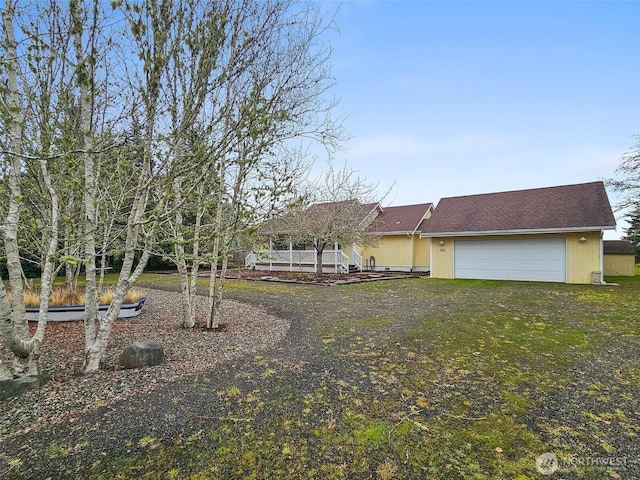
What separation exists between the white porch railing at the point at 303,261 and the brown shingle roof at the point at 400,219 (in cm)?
256

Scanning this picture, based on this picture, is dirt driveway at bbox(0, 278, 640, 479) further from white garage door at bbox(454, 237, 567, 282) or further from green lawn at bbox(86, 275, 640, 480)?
white garage door at bbox(454, 237, 567, 282)

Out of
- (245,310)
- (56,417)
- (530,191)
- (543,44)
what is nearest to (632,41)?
(543,44)

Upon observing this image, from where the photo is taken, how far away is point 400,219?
2009 centimetres

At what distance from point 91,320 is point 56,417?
1230 millimetres

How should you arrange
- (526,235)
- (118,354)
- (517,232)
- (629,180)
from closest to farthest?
(118,354), (517,232), (526,235), (629,180)

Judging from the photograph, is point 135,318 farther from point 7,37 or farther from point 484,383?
point 484,383

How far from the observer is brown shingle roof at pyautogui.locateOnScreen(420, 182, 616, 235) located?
1291cm

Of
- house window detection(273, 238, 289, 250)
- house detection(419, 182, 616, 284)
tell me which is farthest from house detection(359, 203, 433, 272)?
house window detection(273, 238, 289, 250)

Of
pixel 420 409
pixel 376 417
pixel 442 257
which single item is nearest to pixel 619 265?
pixel 442 257

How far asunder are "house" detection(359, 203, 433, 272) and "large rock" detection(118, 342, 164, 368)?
15.1m

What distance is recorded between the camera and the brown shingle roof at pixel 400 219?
18.9 metres

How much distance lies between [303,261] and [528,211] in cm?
1173

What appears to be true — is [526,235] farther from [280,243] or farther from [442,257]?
[280,243]

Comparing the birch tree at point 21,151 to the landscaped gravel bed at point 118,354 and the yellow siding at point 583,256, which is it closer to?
the landscaped gravel bed at point 118,354
